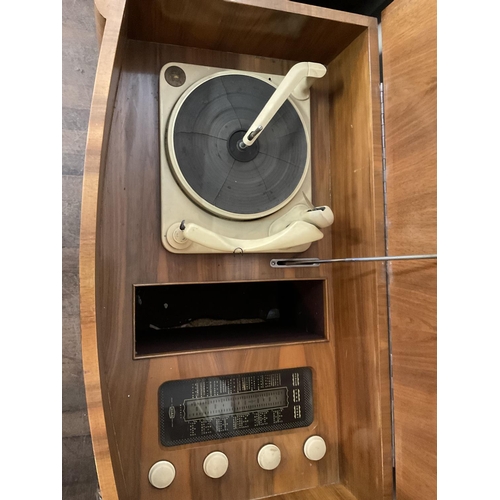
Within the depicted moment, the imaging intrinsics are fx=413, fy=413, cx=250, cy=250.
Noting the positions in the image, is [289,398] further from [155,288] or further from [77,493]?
[77,493]

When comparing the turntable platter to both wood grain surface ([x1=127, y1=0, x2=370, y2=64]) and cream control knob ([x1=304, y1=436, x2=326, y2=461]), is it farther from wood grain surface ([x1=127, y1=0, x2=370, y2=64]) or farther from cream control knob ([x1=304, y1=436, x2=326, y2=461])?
cream control knob ([x1=304, y1=436, x2=326, y2=461])

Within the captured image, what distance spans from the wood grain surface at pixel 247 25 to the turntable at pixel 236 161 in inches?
3.0

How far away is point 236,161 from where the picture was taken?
105 centimetres

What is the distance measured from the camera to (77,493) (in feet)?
4.53

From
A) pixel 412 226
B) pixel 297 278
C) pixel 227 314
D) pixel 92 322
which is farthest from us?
pixel 227 314

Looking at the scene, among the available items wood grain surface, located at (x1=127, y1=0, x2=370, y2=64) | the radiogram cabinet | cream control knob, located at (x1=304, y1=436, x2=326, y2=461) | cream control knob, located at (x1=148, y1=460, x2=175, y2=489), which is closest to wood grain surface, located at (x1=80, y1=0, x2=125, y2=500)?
the radiogram cabinet

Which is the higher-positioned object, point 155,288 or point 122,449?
point 155,288

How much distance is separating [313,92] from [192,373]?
33.0 inches

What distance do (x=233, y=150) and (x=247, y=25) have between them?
0.98 feet

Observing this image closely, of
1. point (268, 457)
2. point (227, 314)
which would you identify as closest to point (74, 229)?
point (227, 314)

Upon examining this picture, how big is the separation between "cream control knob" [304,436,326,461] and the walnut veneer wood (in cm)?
2

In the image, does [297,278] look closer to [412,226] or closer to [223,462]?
[412,226]

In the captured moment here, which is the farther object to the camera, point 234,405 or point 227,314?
point 227,314
